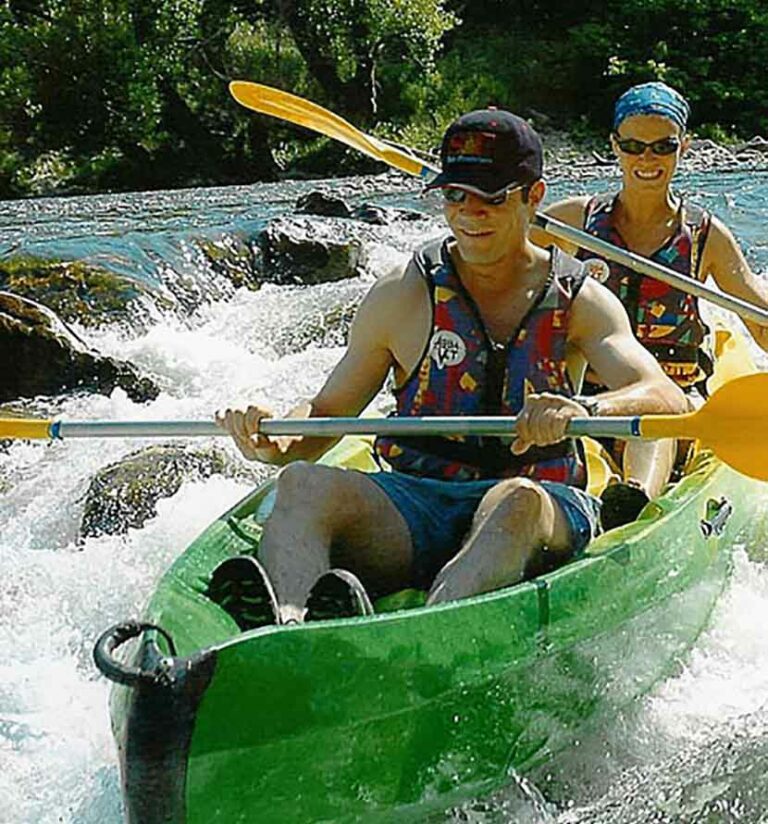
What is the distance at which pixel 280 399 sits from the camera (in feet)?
23.0

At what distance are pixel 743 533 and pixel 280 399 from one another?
3.24 metres

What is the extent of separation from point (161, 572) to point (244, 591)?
6.61 feet

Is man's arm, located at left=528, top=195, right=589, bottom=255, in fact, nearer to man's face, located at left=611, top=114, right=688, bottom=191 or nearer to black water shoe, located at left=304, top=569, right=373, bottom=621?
man's face, located at left=611, top=114, right=688, bottom=191

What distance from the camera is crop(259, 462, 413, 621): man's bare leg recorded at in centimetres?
299

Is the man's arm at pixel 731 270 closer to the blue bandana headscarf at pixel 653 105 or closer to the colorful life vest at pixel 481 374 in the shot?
the blue bandana headscarf at pixel 653 105

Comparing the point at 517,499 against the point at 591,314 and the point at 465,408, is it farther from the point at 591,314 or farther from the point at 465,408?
the point at 591,314

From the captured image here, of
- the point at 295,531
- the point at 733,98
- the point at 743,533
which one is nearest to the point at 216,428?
the point at 295,531

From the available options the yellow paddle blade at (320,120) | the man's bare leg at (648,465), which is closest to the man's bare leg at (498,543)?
the man's bare leg at (648,465)

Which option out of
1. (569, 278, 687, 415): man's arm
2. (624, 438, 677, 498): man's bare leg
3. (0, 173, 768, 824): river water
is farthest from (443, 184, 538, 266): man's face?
(624, 438, 677, 498): man's bare leg

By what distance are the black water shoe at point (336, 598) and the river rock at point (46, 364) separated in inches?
166

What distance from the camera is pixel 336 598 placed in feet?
9.51

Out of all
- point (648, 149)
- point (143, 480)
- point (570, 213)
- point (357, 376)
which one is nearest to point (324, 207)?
→ point (143, 480)

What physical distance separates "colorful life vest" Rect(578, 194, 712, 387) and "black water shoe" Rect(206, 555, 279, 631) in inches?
79.1

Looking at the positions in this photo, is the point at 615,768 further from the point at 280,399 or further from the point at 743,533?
the point at 280,399
